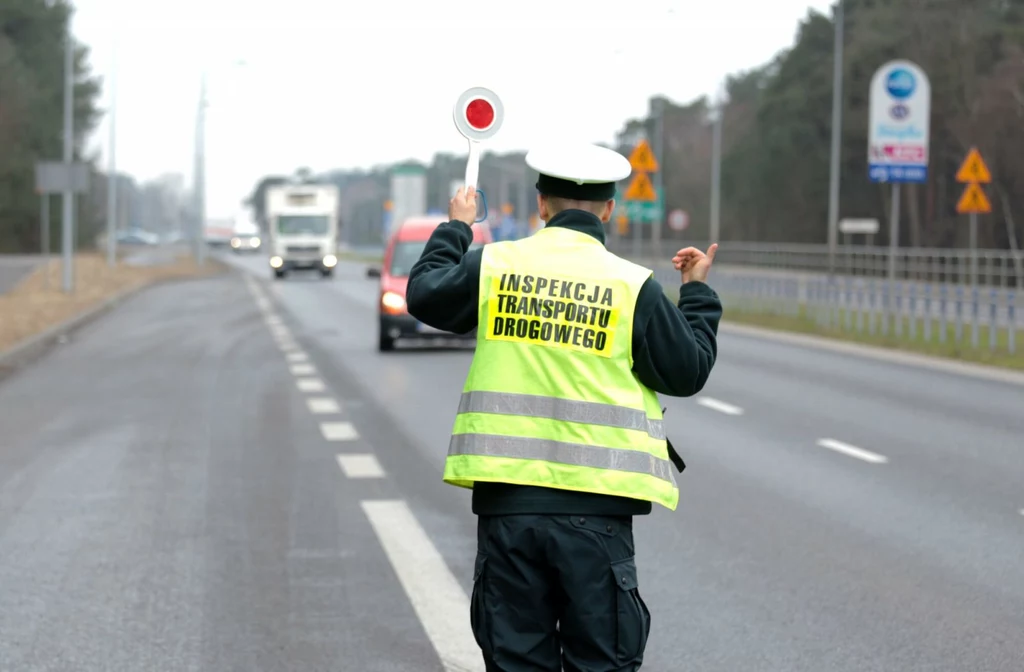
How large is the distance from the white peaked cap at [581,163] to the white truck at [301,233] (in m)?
58.2

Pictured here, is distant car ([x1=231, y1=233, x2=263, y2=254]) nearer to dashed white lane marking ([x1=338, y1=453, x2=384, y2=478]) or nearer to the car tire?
the car tire

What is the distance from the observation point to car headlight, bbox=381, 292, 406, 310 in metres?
22.5

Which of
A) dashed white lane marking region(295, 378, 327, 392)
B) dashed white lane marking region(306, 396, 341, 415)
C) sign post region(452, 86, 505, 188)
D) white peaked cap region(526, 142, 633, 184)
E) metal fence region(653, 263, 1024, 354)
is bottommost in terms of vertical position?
dashed white lane marking region(295, 378, 327, 392)

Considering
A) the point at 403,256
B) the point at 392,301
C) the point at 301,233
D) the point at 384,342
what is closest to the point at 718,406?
the point at 392,301

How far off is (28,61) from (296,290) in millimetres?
48955

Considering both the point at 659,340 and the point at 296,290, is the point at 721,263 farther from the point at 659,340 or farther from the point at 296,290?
the point at 659,340

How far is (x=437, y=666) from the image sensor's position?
6.06 metres

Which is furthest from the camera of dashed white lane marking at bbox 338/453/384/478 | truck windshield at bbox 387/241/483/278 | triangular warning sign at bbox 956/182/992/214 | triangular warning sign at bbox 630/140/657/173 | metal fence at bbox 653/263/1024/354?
triangular warning sign at bbox 630/140/657/173

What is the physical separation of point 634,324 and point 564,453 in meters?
0.32

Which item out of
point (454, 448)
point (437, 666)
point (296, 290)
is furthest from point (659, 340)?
point (296, 290)

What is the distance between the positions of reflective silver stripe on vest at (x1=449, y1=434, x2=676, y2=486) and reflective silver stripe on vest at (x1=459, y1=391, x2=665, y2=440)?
6cm

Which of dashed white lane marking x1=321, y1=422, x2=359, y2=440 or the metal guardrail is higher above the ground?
the metal guardrail

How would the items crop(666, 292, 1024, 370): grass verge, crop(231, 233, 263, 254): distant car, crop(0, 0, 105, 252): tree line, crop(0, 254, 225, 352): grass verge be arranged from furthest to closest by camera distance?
crop(231, 233, 263, 254): distant car
crop(0, 0, 105, 252): tree line
crop(0, 254, 225, 352): grass verge
crop(666, 292, 1024, 370): grass verge

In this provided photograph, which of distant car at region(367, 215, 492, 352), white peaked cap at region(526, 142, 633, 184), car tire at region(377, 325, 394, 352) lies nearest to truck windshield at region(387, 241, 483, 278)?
distant car at region(367, 215, 492, 352)
